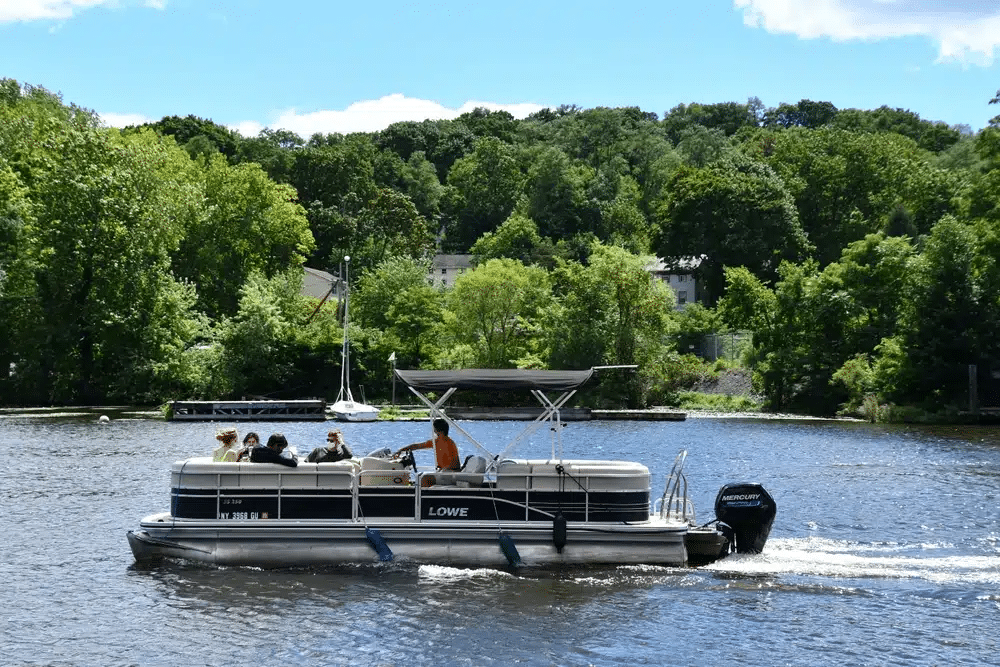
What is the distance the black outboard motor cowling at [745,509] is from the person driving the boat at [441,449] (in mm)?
5138

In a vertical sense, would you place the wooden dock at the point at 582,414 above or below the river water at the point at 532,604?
above

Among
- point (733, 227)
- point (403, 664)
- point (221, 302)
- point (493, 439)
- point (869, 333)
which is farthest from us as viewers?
point (733, 227)

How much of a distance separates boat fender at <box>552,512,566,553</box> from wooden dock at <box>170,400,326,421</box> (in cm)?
5650

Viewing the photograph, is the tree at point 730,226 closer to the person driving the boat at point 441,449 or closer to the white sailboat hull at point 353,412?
the white sailboat hull at point 353,412

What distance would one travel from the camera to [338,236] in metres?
136

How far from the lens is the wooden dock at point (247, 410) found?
76375mm

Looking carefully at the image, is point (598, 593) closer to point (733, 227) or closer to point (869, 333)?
point (869, 333)

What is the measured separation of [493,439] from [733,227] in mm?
57418

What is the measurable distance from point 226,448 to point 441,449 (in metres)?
4.22

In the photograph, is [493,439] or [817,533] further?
[493,439]

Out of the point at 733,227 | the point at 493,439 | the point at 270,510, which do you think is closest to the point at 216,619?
the point at 270,510

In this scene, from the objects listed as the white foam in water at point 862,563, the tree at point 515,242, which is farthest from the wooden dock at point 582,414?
the tree at point 515,242

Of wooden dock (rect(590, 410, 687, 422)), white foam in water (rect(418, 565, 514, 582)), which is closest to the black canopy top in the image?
white foam in water (rect(418, 565, 514, 582))

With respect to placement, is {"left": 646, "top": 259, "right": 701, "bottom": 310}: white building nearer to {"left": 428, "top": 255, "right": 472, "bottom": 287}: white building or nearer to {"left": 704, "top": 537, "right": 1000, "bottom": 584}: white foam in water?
{"left": 428, "top": 255, "right": 472, "bottom": 287}: white building
